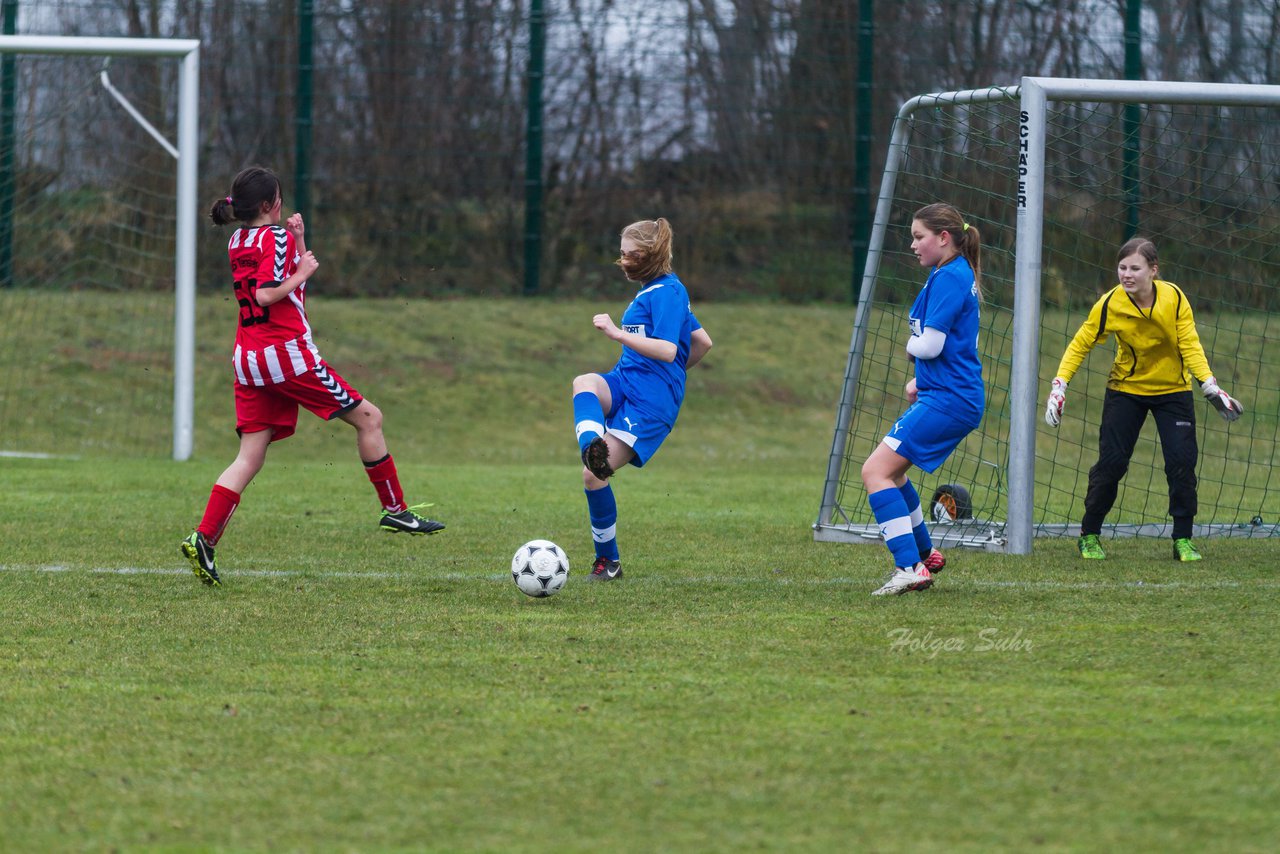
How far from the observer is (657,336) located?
6.06 meters

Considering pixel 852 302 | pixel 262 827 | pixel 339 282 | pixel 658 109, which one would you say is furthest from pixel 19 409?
pixel 262 827

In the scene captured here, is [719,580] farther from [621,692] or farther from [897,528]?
[621,692]

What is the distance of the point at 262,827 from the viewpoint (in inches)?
118

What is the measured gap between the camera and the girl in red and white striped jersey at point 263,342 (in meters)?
6.12

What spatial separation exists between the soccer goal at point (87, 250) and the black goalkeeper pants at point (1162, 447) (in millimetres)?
8986

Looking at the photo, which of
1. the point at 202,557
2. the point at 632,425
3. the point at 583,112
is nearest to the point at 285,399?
the point at 202,557

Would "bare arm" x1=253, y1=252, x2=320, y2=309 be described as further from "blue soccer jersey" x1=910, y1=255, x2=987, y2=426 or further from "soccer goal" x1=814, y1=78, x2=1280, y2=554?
"soccer goal" x1=814, y1=78, x2=1280, y2=554

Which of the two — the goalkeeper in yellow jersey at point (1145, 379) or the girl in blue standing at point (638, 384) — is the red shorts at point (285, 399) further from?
the goalkeeper in yellow jersey at point (1145, 379)

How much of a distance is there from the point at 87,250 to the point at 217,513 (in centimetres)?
918

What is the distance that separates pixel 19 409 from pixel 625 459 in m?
9.36

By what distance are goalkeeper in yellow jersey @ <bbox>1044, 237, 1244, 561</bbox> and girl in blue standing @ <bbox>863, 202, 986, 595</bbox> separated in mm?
928

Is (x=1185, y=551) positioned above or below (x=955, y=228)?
below

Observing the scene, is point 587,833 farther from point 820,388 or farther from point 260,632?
point 820,388

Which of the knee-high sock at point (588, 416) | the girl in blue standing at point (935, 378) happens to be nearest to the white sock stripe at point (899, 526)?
the girl in blue standing at point (935, 378)
